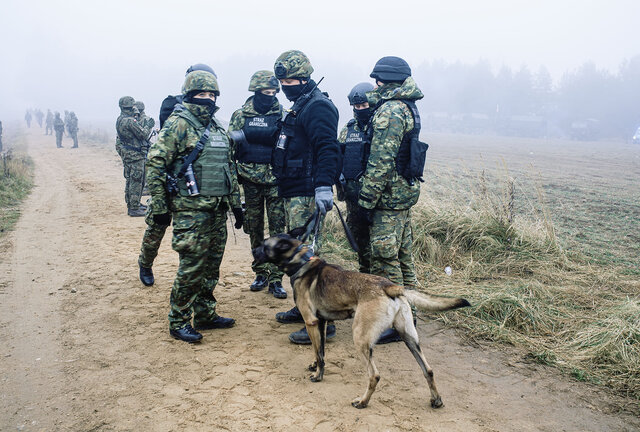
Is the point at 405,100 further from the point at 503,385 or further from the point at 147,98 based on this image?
the point at 147,98

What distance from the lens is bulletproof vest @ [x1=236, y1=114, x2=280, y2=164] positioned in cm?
441

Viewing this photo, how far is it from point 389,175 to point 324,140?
0.68m

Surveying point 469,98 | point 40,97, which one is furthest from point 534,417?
point 40,97

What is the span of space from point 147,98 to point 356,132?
137416mm

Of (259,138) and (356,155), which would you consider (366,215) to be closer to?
(356,155)

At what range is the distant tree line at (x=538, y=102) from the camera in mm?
65188

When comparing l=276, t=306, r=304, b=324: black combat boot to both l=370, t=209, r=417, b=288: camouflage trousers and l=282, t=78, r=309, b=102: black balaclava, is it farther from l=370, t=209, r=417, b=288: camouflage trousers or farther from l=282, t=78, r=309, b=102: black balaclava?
l=282, t=78, r=309, b=102: black balaclava

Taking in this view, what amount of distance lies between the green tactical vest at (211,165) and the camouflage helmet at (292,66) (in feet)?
2.94

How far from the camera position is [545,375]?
3449 mm

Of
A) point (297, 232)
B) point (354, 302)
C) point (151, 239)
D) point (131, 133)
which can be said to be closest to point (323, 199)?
point (297, 232)

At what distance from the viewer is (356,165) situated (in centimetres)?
427

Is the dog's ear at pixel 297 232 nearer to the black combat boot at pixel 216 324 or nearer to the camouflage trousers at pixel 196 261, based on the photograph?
the camouflage trousers at pixel 196 261

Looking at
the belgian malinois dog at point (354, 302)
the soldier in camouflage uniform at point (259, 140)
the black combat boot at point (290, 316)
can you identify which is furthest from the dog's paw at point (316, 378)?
the soldier in camouflage uniform at point (259, 140)

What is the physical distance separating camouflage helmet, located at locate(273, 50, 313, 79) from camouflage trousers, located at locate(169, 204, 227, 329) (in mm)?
1409
